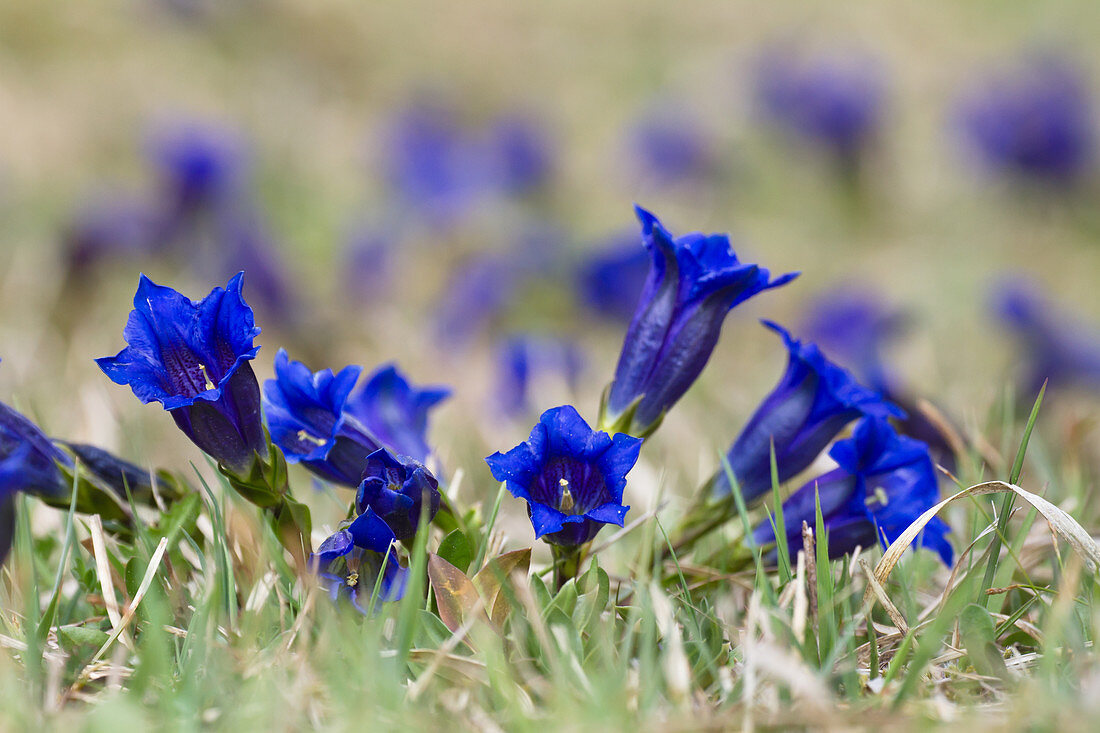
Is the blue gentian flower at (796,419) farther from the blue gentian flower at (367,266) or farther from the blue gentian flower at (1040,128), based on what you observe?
the blue gentian flower at (1040,128)

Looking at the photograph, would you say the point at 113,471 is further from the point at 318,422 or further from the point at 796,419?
the point at 796,419

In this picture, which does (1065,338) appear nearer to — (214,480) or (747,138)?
(214,480)

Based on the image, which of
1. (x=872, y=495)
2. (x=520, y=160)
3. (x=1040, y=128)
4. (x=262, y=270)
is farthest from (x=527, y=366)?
(x=1040, y=128)

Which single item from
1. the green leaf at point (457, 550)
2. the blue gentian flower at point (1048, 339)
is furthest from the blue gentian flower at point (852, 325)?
the green leaf at point (457, 550)

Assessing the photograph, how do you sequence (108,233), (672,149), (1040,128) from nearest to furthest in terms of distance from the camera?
(108,233), (1040,128), (672,149)

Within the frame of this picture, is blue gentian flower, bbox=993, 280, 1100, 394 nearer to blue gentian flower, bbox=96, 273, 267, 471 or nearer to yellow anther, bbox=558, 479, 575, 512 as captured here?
yellow anther, bbox=558, 479, 575, 512

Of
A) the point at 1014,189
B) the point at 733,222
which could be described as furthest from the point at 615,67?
the point at 1014,189

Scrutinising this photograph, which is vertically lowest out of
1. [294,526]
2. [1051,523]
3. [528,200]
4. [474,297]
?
[1051,523]
